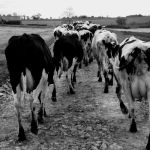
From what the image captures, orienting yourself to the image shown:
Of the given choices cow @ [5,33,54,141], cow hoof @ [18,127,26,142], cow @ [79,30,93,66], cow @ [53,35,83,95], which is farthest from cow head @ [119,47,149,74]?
cow @ [79,30,93,66]

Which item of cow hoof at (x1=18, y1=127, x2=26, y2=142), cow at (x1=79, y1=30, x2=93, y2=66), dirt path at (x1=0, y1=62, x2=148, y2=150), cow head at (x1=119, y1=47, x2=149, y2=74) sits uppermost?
cow head at (x1=119, y1=47, x2=149, y2=74)

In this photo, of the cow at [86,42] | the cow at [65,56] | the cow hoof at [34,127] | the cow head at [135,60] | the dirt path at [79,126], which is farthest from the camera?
the cow at [86,42]

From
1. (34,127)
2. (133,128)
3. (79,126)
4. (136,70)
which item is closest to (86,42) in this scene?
(79,126)

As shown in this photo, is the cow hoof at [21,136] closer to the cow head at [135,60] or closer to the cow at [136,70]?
the cow at [136,70]

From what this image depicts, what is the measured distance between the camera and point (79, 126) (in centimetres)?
720

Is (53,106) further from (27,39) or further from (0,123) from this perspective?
(27,39)

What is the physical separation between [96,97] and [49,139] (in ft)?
12.2

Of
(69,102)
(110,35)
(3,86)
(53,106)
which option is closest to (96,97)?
(69,102)

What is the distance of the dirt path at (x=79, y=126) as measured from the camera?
616 centimetres

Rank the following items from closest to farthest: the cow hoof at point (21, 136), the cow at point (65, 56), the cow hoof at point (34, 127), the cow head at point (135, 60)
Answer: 1. the cow head at point (135, 60)
2. the cow hoof at point (21, 136)
3. the cow hoof at point (34, 127)
4. the cow at point (65, 56)

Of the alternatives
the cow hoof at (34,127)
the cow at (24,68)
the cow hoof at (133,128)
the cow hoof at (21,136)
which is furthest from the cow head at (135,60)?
the cow hoof at (21,136)

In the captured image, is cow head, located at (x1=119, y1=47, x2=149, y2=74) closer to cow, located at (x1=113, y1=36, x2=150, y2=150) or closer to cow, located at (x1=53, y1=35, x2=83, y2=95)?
cow, located at (x1=113, y1=36, x2=150, y2=150)

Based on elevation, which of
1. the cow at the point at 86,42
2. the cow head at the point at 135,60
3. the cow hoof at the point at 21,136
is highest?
the cow head at the point at 135,60

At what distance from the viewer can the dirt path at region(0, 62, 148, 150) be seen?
20.2ft
